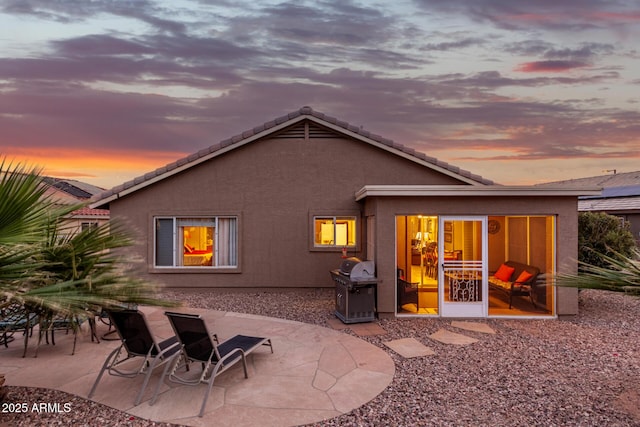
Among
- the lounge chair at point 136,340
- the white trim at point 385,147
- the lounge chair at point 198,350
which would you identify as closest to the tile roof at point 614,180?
the white trim at point 385,147

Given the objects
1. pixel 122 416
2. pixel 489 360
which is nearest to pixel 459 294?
pixel 489 360

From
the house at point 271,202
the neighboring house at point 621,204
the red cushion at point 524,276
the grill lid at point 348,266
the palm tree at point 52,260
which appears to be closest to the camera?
the palm tree at point 52,260

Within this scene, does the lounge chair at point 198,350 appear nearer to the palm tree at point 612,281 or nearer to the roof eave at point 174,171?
the palm tree at point 612,281

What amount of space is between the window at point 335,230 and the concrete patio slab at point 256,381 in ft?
17.6

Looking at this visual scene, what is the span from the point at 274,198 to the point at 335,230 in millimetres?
2266

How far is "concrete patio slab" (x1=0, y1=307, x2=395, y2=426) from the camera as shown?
4.75 m

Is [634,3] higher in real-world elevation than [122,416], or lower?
higher

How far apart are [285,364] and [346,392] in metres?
1.37

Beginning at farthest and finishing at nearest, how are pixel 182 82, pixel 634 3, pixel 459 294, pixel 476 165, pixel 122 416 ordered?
pixel 476 165 < pixel 182 82 < pixel 634 3 < pixel 459 294 < pixel 122 416

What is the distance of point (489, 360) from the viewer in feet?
21.7

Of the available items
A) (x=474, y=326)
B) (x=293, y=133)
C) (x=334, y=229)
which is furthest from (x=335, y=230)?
(x=474, y=326)

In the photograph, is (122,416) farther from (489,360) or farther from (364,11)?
(364,11)

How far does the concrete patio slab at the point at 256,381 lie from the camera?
187 inches

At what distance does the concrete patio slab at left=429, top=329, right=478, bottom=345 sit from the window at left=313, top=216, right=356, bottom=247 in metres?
5.47
